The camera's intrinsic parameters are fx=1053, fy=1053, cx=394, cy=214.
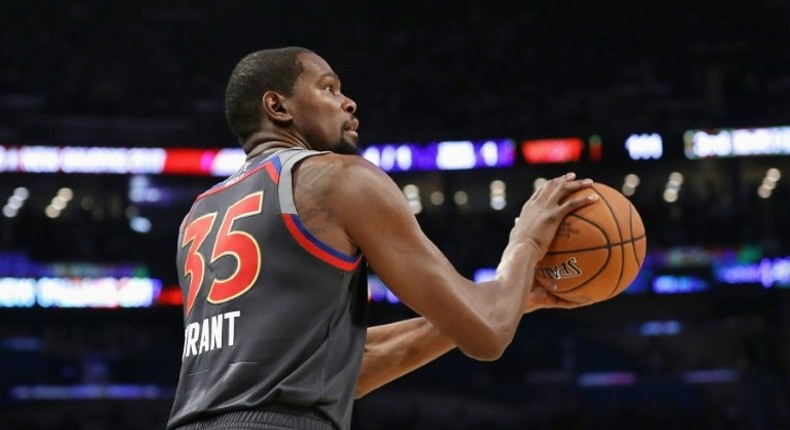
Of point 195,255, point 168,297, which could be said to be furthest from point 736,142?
point 195,255

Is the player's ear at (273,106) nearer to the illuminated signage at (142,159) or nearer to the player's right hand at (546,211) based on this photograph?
the player's right hand at (546,211)

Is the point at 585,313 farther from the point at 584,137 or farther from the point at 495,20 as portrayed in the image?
the point at 495,20

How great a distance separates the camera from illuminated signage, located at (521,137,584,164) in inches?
816

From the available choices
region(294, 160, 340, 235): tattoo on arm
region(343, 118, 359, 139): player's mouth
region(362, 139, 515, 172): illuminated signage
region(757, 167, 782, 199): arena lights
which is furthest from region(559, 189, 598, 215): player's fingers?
region(757, 167, 782, 199): arena lights

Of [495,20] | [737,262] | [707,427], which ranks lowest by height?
[707,427]

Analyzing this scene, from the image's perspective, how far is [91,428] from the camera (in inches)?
776

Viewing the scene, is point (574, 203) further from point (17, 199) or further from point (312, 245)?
point (17, 199)

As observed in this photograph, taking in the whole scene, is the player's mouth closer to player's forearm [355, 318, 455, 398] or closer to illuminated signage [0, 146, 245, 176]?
player's forearm [355, 318, 455, 398]

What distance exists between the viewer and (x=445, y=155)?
21250 millimetres

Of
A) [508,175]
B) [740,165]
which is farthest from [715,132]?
[508,175]

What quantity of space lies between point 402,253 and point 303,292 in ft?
0.88

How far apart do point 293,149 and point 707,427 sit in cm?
1797

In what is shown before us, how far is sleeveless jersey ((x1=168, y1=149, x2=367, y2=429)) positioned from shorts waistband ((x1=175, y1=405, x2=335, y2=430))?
15 millimetres

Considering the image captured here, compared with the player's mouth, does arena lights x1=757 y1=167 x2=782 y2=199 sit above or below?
below
